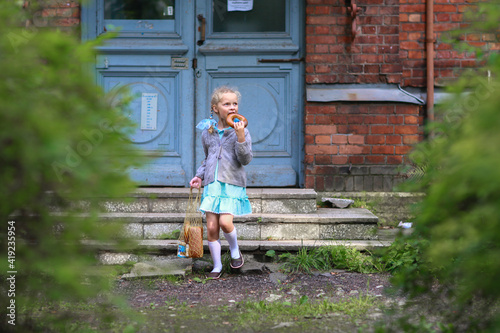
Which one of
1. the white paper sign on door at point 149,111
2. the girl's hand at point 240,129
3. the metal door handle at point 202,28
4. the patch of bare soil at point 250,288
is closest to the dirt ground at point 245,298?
the patch of bare soil at point 250,288

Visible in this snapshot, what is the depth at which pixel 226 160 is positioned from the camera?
14.6ft

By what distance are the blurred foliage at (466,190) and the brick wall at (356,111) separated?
335cm

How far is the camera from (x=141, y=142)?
592 centimetres

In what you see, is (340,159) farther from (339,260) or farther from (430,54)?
(430,54)

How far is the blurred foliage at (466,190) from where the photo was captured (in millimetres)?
1435

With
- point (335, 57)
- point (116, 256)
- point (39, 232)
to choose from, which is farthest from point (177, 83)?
point (39, 232)

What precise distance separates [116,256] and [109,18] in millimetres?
2809

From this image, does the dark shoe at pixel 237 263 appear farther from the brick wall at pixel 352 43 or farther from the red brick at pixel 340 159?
the brick wall at pixel 352 43

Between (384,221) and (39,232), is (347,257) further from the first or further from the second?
(39,232)

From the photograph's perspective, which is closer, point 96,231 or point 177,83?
point 96,231

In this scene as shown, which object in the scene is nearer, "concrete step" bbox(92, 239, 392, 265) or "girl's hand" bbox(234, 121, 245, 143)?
"girl's hand" bbox(234, 121, 245, 143)

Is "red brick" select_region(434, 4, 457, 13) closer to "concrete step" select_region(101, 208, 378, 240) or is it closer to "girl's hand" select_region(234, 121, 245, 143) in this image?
"concrete step" select_region(101, 208, 378, 240)

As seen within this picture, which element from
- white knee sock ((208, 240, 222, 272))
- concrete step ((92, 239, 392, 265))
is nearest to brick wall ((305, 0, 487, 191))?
concrete step ((92, 239, 392, 265))

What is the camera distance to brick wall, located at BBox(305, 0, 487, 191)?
5.61m
